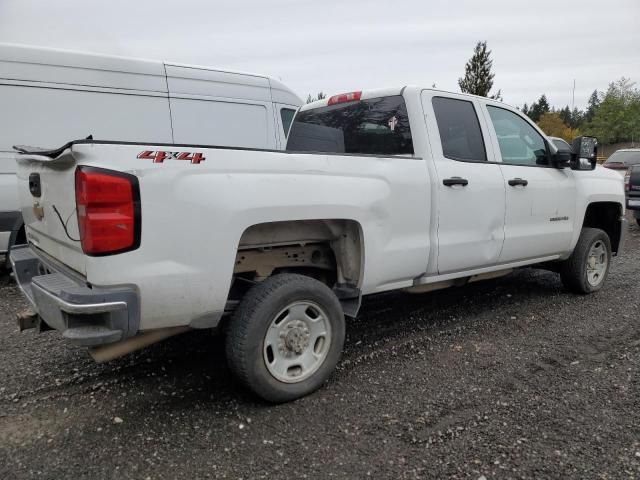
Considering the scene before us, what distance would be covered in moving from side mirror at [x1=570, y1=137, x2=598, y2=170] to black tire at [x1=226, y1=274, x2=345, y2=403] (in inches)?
119

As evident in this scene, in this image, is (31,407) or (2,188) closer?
(31,407)

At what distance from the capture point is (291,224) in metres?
3.06

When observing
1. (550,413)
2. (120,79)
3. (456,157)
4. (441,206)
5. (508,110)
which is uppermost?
(120,79)

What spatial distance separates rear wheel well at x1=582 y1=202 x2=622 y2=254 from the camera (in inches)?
217

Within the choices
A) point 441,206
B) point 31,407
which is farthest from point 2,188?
point 441,206

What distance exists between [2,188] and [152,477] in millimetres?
4600

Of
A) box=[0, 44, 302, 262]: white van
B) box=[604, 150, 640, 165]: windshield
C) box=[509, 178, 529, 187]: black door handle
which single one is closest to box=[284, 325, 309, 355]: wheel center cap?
box=[509, 178, 529, 187]: black door handle

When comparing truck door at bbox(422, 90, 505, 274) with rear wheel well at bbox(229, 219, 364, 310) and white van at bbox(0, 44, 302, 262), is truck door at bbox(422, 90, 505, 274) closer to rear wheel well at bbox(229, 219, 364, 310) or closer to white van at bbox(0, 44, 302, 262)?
rear wheel well at bbox(229, 219, 364, 310)

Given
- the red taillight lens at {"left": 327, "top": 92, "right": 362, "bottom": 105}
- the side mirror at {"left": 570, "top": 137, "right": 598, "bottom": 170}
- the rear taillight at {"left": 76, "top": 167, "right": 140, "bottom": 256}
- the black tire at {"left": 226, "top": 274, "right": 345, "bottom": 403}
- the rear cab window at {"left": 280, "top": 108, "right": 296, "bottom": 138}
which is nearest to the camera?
the rear taillight at {"left": 76, "top": 167, "right": 140, "bottom": 256}

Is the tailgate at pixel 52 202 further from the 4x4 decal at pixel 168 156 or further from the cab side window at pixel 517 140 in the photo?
the cab side window at pixel 517 140

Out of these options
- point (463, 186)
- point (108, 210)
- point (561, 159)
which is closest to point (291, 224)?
point (108, 210)

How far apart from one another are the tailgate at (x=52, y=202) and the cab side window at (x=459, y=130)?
2.54 metres

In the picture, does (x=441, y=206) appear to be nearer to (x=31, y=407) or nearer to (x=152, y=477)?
(x=152, y=477)

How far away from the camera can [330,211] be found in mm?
3014
